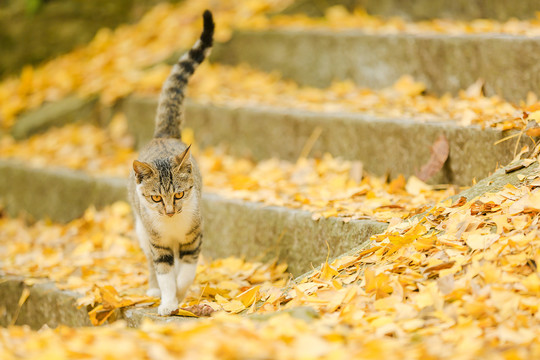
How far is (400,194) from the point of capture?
13.0 feet

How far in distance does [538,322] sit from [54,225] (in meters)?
4.45

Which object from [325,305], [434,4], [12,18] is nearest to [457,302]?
[325,305]

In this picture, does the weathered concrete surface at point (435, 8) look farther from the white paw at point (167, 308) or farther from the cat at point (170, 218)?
the white paw at point (167, 308)

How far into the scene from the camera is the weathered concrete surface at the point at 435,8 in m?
5.22

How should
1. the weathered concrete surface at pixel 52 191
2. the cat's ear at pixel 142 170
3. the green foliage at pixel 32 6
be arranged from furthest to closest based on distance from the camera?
the green foliage at pixel 32 6
the weathered concrete surface at pixel 52 191
the cat's ear at pixel 142 170

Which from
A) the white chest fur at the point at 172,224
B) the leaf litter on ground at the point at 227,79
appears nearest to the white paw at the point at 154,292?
the white chest fur at the point at 172,224

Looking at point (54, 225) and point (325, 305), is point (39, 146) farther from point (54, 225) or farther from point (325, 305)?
Result: point (325, 305)

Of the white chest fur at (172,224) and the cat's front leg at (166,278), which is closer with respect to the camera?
the cat's front leg at (166,278)

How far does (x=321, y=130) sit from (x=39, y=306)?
2.35 meters

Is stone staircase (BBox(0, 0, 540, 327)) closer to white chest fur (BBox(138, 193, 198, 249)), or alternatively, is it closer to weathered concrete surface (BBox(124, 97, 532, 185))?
weathered concrete surface (BBox(124, 97, 532, 185))

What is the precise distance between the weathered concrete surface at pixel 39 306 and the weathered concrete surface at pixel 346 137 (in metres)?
2.01

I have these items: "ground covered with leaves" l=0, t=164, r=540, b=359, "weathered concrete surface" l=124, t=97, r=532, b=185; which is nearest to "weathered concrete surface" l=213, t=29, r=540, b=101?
"weathered concrete surface" l=124, t=97, r=532, b=185

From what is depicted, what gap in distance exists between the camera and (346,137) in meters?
4.53

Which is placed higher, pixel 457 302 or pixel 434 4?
pixel 434 4
